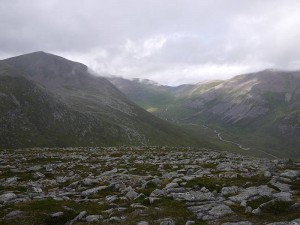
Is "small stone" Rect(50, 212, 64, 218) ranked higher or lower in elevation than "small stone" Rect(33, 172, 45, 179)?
higher

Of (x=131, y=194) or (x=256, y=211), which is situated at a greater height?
(x=131, y=194)

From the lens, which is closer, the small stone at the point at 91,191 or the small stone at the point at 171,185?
the small stone at the point at 91,191

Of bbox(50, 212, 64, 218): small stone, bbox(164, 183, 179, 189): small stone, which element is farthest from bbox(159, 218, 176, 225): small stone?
bbox(164, 183, 179, 189): small stone

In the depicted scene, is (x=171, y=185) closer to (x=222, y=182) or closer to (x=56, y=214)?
(x=222, y=182)

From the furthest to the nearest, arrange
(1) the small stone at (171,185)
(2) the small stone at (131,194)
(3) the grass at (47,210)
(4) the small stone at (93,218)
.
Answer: (1) the small stone at (171,185), (2) the small stone at (131,194), (4) the small stone at (93,218), (3) the grass at (47,210)

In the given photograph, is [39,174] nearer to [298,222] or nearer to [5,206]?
[5,206]

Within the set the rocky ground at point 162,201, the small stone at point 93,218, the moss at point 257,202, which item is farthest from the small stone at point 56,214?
the moss at point 257,202

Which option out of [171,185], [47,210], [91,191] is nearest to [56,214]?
[47,210]

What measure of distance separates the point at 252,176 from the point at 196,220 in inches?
626

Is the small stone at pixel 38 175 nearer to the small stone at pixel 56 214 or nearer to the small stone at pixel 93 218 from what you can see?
the small stone at pixel 56 214

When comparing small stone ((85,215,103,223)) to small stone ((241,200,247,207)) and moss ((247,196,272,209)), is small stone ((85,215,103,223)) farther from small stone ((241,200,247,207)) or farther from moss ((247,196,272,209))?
moss ((247,196,272,209))

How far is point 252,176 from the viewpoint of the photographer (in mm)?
35000

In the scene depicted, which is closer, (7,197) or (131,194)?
(7,197)

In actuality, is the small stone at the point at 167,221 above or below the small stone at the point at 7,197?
below
